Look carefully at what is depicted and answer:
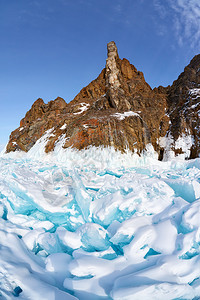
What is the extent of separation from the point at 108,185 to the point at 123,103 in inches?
1013

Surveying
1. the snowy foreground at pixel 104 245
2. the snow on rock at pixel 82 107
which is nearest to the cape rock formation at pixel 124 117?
the snow on rock at pixel 82 107

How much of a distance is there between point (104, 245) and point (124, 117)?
21.8 metres

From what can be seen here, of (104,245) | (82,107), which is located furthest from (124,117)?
(104,245)

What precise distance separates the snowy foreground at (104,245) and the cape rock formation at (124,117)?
14.5 metres

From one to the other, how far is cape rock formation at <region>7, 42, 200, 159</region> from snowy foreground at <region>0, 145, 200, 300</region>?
14479mm

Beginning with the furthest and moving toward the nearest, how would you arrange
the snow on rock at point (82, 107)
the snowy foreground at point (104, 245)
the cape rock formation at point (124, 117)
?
the snow on rock at point (82, 107) → the cape rock formation at point (124, 117) → the snowy foreground at point (104, 245)

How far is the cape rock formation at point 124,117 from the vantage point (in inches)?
879

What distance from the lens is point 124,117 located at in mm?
24547

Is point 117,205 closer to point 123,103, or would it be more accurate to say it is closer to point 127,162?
point 127,162

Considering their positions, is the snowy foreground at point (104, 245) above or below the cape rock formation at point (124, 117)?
below

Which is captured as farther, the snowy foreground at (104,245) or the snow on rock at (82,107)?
the snow on rock at (82,107)

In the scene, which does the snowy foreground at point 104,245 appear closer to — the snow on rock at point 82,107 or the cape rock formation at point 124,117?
the cape rock formation at point 124,117

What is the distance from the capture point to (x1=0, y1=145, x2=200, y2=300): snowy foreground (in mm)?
2818

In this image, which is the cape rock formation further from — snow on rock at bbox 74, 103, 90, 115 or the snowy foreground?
the snowy foreground
